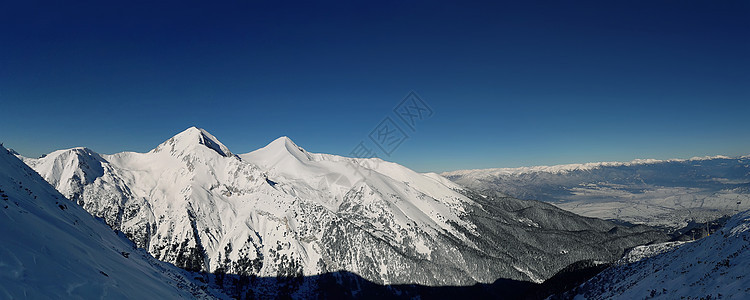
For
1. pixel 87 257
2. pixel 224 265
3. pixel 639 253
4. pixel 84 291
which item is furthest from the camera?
pixel 224 265

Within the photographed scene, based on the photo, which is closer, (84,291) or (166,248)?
(84,291)

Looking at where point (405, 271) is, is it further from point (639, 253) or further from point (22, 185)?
point (22, 185)

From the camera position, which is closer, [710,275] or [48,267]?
[48,267]

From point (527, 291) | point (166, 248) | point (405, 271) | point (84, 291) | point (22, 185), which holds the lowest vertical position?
point (527, 291)

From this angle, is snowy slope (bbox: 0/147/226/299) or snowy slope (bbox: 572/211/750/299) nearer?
snowy slope (bbox: 0/147/226/299)

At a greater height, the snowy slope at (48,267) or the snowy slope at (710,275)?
the snowy slope at (48,267)

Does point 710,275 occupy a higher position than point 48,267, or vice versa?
point 48,267

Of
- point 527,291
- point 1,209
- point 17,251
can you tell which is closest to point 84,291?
point 17,251

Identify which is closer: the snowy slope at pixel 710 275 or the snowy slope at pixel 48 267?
the snowy slope at pixel 48 267

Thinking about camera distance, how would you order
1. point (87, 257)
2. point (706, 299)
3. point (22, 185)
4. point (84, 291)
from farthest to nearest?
point (22, 185), point (706, 299), point (87, 257), point (84, 291)

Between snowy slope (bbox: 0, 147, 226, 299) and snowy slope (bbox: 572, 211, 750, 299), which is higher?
snowy slope (bbox: 0, 147, 226, 299)

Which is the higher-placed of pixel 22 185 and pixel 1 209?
pixel 22 185
